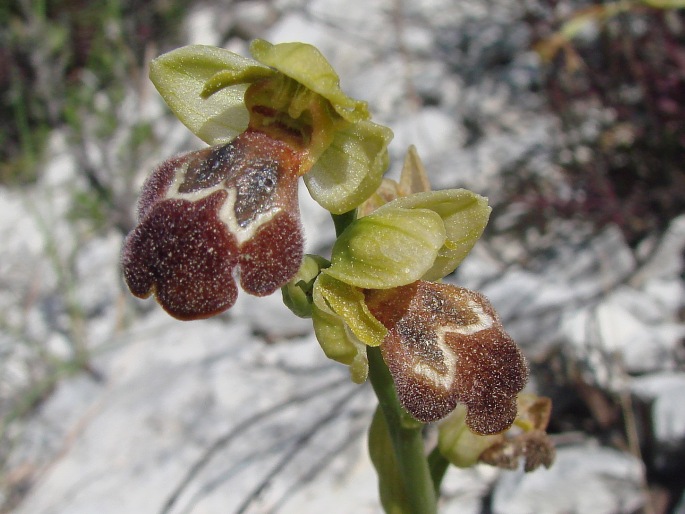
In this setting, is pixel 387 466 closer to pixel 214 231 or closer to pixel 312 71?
pixel 214 231

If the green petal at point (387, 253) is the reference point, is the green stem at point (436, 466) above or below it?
below

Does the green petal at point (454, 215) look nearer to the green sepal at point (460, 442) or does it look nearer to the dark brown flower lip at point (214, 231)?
the dark brown flower lip at point (214, 231)

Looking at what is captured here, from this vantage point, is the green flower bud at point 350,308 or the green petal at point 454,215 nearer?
the green flower bud at point 350,308

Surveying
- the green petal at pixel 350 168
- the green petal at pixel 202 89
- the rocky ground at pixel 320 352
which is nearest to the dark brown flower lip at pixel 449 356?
the green petal at pixel 350 168

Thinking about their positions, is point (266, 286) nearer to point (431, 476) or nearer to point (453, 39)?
point (431, 476)

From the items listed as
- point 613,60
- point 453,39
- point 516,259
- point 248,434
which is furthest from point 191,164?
point 453,39

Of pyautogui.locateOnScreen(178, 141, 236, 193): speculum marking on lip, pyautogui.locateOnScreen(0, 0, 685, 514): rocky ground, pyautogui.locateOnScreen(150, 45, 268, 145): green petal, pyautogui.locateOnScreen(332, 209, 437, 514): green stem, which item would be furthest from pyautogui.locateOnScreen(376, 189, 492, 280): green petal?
pyautogui.locateOnScreen(0, 0, 685, 514): rocky ground

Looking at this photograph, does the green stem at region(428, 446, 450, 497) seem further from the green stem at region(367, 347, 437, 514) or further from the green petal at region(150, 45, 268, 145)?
the green petal at region(150, 45, 268, 145)
